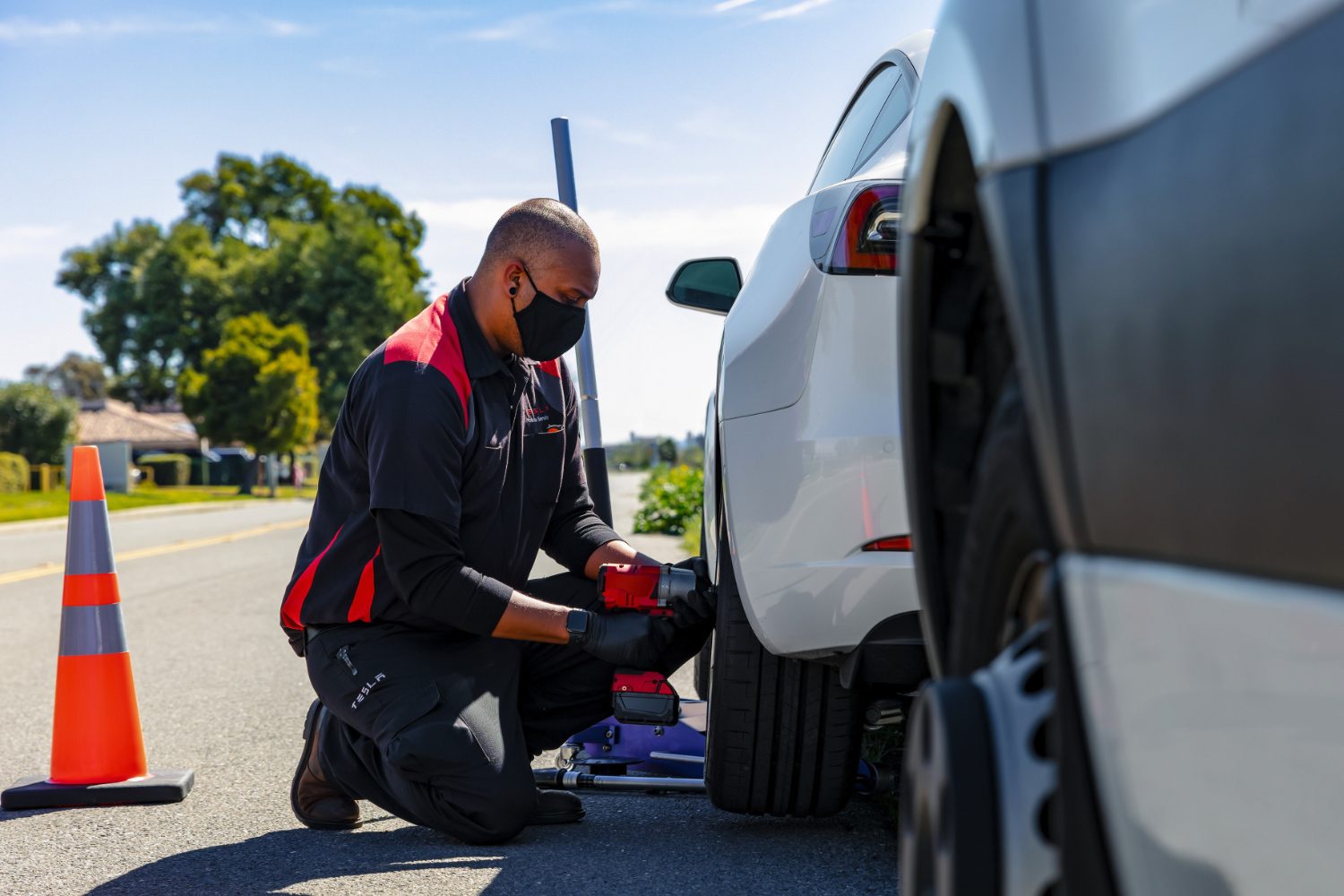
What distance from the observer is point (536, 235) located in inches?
136

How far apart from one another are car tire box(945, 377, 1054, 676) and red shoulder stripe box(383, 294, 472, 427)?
2.10m

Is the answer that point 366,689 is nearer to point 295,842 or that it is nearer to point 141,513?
point 295,842

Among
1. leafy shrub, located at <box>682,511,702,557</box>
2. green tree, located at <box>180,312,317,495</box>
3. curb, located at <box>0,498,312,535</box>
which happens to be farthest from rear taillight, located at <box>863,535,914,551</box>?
green tree, located at <box>180,312,317,495</box>

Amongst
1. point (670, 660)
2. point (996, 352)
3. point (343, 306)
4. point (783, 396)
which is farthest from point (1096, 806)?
point (343, 306)

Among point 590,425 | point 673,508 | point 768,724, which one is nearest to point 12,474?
point 673,508

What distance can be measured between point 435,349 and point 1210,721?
2.64 m

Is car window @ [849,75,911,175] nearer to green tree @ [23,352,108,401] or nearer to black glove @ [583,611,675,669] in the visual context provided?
black glove @ [583,611,675,669]

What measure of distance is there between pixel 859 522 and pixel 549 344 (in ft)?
4.60

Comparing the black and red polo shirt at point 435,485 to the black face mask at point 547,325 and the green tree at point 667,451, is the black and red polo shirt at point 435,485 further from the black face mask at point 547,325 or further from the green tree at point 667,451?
the green tree at point 667,451

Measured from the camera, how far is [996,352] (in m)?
1.32

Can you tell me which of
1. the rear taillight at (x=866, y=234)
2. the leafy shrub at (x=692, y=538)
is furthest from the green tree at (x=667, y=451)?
the rear taillight at (x=866, y=234)

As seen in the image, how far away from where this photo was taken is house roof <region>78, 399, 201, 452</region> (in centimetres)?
7125

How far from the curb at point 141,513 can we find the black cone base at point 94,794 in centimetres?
1580

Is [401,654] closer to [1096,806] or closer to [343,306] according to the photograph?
[1096,806]
